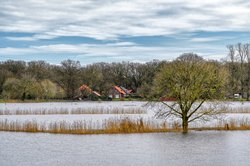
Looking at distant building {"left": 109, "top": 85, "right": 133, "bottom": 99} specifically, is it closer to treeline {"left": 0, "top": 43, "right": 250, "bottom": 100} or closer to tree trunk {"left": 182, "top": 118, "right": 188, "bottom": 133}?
treeline {"left": 0, "top": 43, "right": 250, "bottom": 100}

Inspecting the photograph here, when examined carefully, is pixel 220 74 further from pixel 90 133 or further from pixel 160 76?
pixel 90 133

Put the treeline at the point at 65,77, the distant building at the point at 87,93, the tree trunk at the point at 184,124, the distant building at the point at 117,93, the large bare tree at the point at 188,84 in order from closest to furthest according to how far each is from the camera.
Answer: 1. the large bare tree at the point at 188,84
2. the tree trunk at the point at 184,124
3. the treeline at the point at 65,77
4. the distant building at the point at 87,93
5. the distant building at the point at 117,93

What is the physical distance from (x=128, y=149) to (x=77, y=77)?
256 ft

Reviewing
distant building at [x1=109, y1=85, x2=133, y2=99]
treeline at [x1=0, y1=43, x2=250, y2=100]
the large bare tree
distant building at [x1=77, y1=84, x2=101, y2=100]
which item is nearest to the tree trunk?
the large bare tree

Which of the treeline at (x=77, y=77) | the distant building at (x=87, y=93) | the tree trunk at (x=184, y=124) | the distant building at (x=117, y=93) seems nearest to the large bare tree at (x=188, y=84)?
the tree trunk at (x=184, y=124)

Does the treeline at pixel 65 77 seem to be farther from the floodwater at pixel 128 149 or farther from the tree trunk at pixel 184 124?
the floodwater at pixel 128 149

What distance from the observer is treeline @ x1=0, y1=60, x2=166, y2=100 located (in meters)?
89.1

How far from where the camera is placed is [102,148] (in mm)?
25141

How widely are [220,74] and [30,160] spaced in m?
16.6

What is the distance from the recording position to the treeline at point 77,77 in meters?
89.4

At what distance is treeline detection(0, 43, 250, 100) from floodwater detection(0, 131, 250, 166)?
50.7 metres

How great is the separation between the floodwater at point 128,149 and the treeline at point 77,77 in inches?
1997

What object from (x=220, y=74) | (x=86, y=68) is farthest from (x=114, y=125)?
(x=86, y=68)

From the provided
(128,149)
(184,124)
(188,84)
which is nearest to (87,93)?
(184,124)
